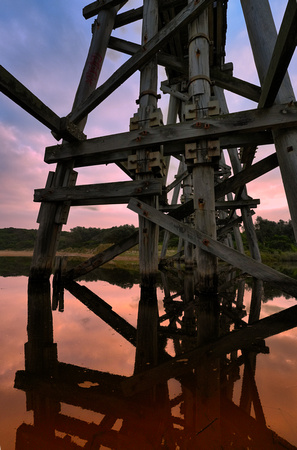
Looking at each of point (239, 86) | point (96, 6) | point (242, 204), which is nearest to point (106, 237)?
point (242, 204)

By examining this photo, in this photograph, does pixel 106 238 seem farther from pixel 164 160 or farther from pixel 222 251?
pixel 222 251

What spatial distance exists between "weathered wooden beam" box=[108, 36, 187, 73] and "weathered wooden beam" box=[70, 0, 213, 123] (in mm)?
1185

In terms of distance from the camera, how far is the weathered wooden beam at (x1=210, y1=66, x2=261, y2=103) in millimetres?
3682

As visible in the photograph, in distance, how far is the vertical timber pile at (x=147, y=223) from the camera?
122 inches

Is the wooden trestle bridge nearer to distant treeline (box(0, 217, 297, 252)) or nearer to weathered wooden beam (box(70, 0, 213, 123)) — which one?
weathered wooden beam (box(70, 0, 213, 123))

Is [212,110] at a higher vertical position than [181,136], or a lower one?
higher

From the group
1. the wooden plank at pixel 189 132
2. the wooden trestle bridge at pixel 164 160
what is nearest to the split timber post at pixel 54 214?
the wooden trestle bridge at pixel 164 160

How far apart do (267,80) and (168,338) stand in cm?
317

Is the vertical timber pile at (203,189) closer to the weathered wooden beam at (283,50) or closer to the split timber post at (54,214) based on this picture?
the weathered wooden beam at (283,50)

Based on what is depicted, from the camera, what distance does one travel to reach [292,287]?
269 cm

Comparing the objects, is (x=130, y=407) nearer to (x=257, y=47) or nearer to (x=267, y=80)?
(x=267, y=80)

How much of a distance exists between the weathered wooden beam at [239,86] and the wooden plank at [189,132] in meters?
0.63

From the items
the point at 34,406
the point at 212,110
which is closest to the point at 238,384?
the point at 34,406

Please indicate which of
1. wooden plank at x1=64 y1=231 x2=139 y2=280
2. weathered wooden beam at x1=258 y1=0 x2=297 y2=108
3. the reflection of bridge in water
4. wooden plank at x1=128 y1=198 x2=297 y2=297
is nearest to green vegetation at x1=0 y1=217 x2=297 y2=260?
wooden plank at x1=64 y1=231 x2=139 y2=280
